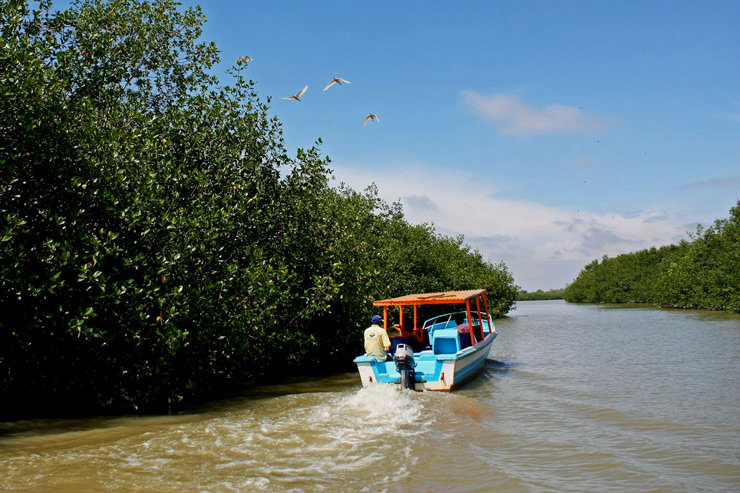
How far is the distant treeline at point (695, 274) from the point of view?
45219mm

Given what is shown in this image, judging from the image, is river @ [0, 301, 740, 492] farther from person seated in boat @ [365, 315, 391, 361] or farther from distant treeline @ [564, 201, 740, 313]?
distant treeline @ [564, 201, 740, 313]

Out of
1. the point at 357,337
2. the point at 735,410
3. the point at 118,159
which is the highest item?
the point at 118,159

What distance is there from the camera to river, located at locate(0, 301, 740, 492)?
6.41 metres

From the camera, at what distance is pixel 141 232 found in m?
9.64

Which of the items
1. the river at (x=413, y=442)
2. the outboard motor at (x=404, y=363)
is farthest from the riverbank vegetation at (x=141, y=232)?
the outboard motor at (x=404, y=363)

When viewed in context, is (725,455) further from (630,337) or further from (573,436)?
(630,337)

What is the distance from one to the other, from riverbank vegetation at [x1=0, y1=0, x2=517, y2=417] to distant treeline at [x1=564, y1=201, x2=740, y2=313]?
4108cm

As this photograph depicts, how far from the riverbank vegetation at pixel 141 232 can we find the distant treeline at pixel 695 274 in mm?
41078

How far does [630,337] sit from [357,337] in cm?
1601

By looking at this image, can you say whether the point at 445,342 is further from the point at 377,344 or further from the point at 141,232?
the point at 141,232

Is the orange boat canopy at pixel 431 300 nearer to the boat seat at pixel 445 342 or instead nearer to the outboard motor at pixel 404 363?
the boat seat at pixel 445 342

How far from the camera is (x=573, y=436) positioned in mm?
8648

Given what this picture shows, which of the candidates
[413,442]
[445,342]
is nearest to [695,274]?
[445,342]

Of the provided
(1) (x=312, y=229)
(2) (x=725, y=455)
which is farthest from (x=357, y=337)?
(2) (x=725, y=455)
